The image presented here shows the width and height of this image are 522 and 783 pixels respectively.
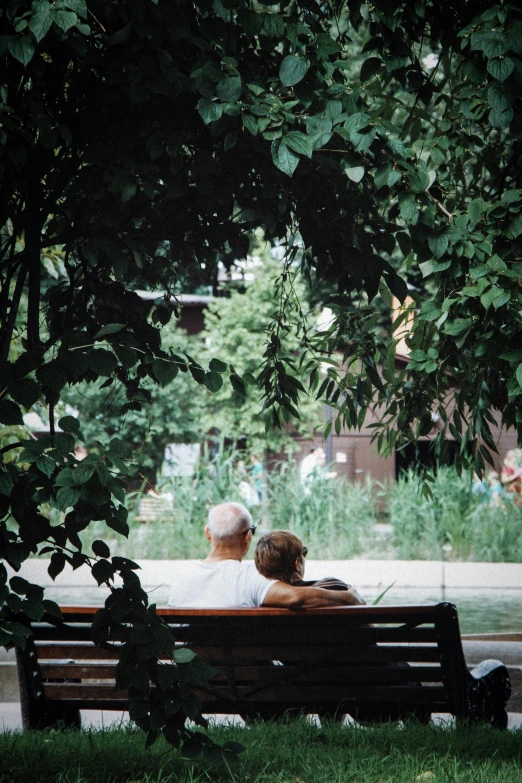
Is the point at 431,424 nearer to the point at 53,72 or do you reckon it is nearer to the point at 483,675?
the point at 483,675

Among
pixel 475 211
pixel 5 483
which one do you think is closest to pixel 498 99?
pixel 475 211

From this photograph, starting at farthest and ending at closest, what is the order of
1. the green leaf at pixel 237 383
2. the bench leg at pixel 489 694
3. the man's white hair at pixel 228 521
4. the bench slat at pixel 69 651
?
the man's white hair at pixel 228 521, the bench leg at pixel 489 694, the bench slat at pixel 69 651, the green leaf at pixel 237 383

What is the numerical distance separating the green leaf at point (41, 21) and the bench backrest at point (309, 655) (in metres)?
2.35

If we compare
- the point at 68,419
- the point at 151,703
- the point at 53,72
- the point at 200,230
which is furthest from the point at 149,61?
the point at 151,703

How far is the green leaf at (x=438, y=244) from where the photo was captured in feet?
8.52

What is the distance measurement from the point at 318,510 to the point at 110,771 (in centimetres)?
771

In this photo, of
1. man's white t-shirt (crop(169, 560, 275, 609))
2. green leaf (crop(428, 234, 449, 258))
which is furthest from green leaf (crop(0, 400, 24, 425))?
man's white t-shirt (crop(169, 560, 275, 609))

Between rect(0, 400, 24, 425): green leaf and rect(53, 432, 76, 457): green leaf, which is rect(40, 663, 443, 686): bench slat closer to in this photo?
rect(53, 432, 76, 457): green leaf

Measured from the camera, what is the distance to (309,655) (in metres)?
3.86

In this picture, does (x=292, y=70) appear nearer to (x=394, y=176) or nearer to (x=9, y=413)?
(x=394, y=176)

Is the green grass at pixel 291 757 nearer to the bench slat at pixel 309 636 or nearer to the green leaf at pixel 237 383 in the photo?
the bench slat at pixel 309 636

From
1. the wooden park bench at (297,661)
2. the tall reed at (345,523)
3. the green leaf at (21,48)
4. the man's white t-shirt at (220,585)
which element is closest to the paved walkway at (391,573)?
the tall reed at (345,523)

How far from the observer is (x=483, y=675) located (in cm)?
429

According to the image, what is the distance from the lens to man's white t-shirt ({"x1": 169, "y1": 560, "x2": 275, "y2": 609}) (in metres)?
4.18
